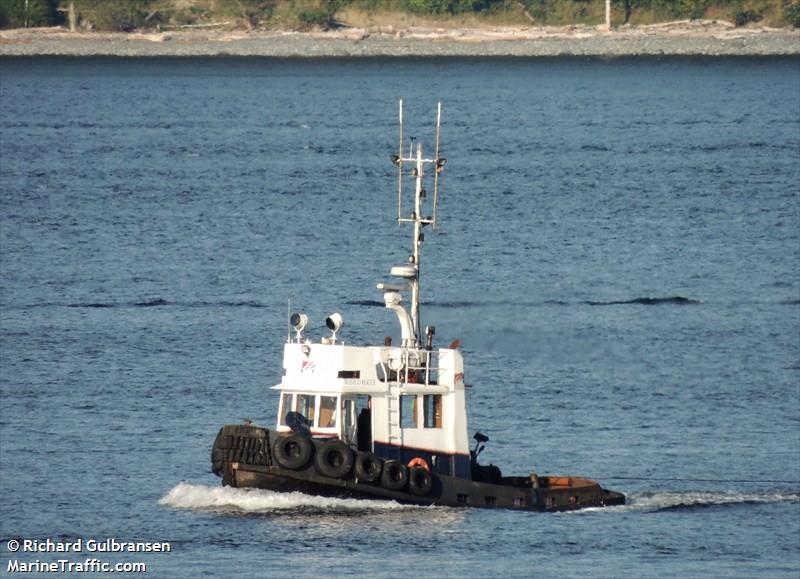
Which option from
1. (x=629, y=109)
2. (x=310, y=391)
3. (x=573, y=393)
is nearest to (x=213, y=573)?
(x=310, y=391)

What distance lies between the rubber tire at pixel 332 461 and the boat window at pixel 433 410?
274cm

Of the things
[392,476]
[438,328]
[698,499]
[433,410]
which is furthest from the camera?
[438,328]

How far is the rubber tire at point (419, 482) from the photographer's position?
44406 mm

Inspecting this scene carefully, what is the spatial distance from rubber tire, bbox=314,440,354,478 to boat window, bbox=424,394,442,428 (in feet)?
9.00

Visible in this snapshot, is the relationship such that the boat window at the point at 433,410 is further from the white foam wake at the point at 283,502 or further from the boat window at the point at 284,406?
the boat window at the point at 284,406

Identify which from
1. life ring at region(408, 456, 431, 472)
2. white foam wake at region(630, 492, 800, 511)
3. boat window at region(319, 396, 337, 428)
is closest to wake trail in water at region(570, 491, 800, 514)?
white foam wake at region(630, 492, 800, 511)

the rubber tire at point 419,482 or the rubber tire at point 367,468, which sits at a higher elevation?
the rubber tire at point 367,468

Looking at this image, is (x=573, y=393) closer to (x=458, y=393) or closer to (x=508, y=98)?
(x=458, y=393)

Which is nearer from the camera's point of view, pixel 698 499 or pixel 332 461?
pixel 332 461

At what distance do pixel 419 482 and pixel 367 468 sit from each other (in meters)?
1.25

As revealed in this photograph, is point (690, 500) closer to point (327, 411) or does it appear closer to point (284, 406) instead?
point (327, 411)

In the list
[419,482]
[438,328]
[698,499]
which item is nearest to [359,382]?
[419,482]

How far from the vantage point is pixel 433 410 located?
151 ft

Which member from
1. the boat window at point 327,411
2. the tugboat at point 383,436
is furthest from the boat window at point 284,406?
the boat window at point 327,411
